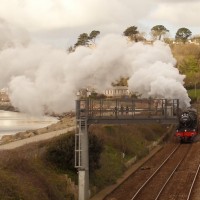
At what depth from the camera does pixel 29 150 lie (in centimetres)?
3347

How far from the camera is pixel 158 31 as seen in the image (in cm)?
17025

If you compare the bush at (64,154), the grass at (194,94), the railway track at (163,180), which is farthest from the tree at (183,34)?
the bush at (64,154)

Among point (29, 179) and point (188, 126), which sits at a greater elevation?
point (188, 126)

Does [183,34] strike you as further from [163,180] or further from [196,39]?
[163,180]

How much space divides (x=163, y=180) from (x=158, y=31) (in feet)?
454

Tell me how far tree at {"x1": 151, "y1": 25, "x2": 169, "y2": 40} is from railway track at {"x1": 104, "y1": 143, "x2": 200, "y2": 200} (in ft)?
402

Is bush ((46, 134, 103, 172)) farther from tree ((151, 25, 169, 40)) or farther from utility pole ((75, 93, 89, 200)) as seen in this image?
tree ((151, 25, 169, 40))

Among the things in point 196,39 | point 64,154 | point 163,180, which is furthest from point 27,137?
point 196,39

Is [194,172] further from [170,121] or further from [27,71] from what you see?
[27,71]

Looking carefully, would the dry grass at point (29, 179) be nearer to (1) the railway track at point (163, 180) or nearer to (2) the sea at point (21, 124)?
(1) the railway track at point (163, 180)

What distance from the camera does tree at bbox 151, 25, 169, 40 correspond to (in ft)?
554

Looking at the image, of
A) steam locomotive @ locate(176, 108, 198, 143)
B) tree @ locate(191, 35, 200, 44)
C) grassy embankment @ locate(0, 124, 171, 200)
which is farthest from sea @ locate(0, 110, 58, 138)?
tree @ locate(191, 35, 200, 44)

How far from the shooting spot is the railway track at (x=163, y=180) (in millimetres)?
31156

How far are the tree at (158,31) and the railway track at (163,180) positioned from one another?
122648 millimetres
